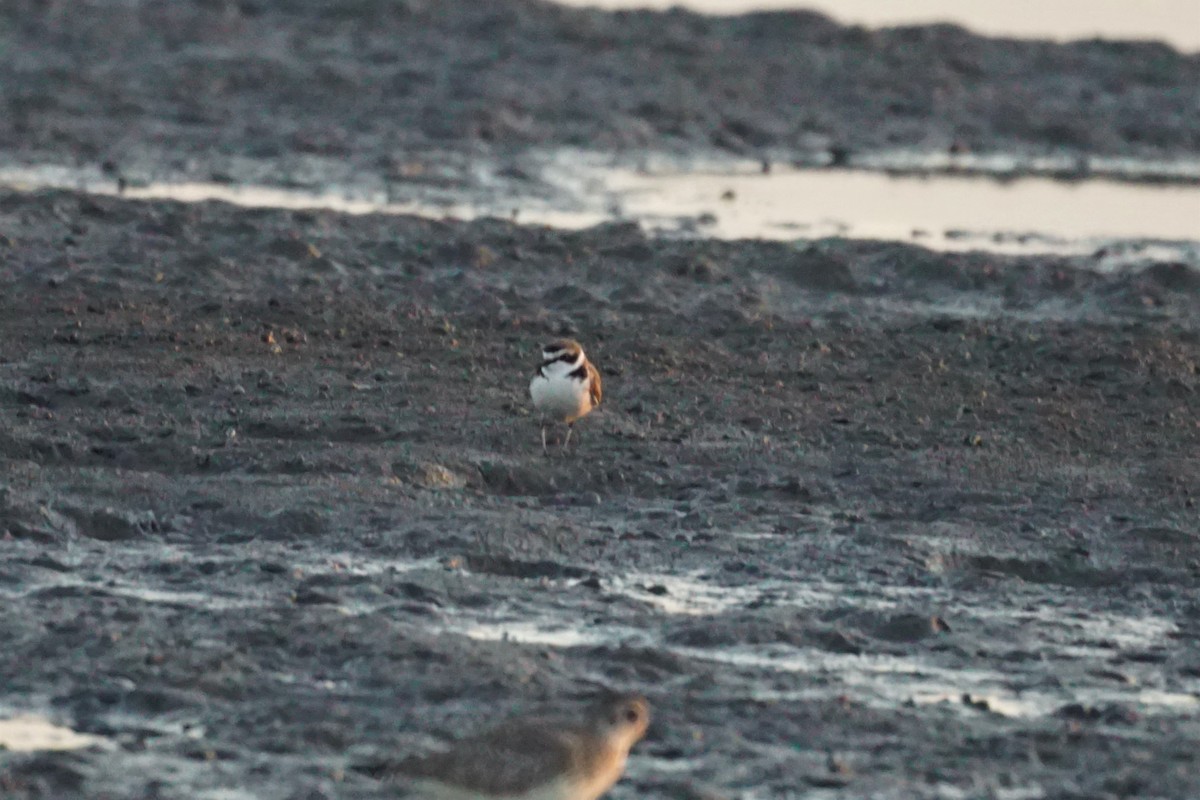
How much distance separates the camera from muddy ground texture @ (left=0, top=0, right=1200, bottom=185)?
2092cm

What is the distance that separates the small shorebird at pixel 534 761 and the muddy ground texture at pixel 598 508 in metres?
0.52

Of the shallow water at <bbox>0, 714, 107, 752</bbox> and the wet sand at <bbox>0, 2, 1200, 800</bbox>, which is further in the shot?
the wet sand at <bbox>0, 2, 1200, 800</bbox>

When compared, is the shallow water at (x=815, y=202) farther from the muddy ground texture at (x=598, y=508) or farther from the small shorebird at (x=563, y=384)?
the small shorebird at (x=563, y=384)

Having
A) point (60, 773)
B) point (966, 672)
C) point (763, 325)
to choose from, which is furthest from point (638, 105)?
point (60, 773)

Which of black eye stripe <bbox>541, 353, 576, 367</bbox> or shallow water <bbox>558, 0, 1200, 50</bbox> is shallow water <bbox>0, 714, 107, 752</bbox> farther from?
shallow water <bbox>558, 0, 1200, 50</bbox>

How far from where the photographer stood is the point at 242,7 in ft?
95.2

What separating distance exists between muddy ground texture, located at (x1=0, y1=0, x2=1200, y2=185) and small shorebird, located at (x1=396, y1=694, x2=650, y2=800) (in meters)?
12.7

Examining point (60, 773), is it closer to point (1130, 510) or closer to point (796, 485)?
point (796, 485)

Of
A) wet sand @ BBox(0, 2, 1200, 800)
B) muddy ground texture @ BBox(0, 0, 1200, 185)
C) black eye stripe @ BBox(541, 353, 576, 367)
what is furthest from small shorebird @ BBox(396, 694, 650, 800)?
muddy ground texture @ BBox(0, 0, 1200, 185)

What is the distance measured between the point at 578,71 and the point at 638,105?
6.60ft

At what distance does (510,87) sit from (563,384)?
13.2 meters

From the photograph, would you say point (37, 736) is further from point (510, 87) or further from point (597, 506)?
point (510, 87)

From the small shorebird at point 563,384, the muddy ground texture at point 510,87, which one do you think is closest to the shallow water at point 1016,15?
the muddy ground texture at point 510,87

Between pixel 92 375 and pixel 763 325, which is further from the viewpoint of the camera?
pixel 763 325
